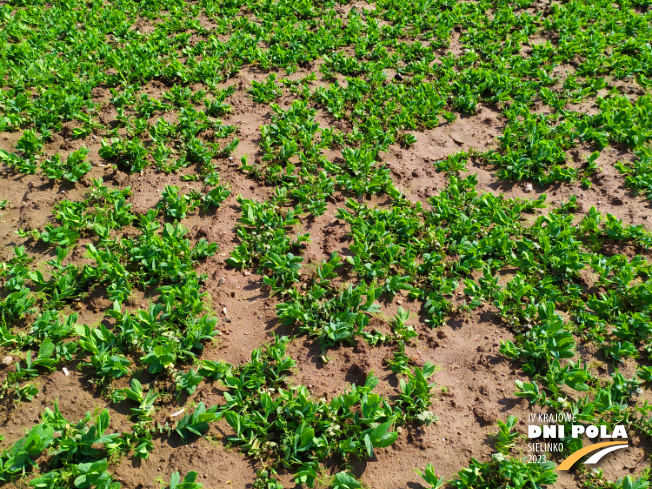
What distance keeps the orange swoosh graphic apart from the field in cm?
5

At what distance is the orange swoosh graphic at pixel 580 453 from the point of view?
2.89m

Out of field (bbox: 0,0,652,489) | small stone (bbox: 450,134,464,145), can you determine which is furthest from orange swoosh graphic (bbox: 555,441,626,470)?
small stone (bbox: 450,134,464,145)

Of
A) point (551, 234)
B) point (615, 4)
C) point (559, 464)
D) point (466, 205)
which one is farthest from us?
point (615, 4)

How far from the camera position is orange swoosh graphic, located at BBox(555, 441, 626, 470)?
2887 millimetres

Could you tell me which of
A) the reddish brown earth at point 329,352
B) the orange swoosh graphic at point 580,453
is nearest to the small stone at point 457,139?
the reddish brown earth at point 329,352

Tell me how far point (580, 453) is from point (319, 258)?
7.94 feet

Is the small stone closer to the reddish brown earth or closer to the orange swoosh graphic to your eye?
the reddish brown earth

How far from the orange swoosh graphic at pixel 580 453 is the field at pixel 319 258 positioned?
51 millimetres

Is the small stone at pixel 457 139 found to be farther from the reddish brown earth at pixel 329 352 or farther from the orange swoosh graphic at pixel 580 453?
the orange swoosh graphic at pixel 580 453

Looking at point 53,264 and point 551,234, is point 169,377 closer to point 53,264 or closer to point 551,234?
point 53,264

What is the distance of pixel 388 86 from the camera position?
19.7 ft

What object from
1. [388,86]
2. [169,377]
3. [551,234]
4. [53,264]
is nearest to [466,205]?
[551,234]

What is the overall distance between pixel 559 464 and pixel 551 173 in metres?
3.09

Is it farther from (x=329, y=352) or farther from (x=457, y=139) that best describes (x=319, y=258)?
(x=457, y=139)
